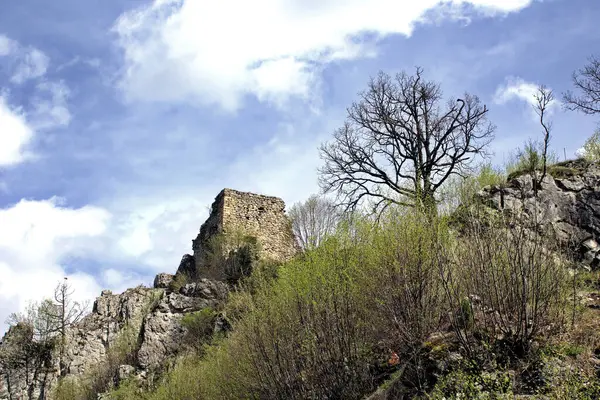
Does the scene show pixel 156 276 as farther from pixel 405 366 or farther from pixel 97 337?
pixel 405 366

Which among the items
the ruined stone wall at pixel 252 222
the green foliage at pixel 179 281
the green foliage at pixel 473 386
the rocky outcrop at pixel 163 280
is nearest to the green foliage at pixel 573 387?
the green foliage at pixel 473 386

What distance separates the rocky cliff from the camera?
62.2 feet

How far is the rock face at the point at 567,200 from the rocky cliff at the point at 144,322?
9209 millimetres

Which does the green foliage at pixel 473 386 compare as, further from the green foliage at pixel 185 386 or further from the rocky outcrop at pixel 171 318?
the rocky outcrop at pixel 171 318

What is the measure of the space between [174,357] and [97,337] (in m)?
6.75

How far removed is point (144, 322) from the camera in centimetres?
1988

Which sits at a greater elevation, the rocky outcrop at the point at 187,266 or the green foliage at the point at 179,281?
the rocky outcrop at the point at 187,266

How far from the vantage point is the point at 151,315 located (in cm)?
1992

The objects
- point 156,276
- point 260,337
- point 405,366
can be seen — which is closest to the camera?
point 405,366

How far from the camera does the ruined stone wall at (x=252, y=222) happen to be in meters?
28.7

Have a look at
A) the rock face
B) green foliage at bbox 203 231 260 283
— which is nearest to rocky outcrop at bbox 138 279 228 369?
green foliage at bbox 203 231 260 283

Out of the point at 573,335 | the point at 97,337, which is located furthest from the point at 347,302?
the point at 97,337

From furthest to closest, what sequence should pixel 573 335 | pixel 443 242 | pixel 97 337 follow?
1. pixel 97 337
2. pixel 443 242
3. pixel 573 335

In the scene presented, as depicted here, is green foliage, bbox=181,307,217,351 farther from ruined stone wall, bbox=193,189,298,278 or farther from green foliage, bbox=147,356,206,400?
ruined stone wall, bbox=193,189,298,278
